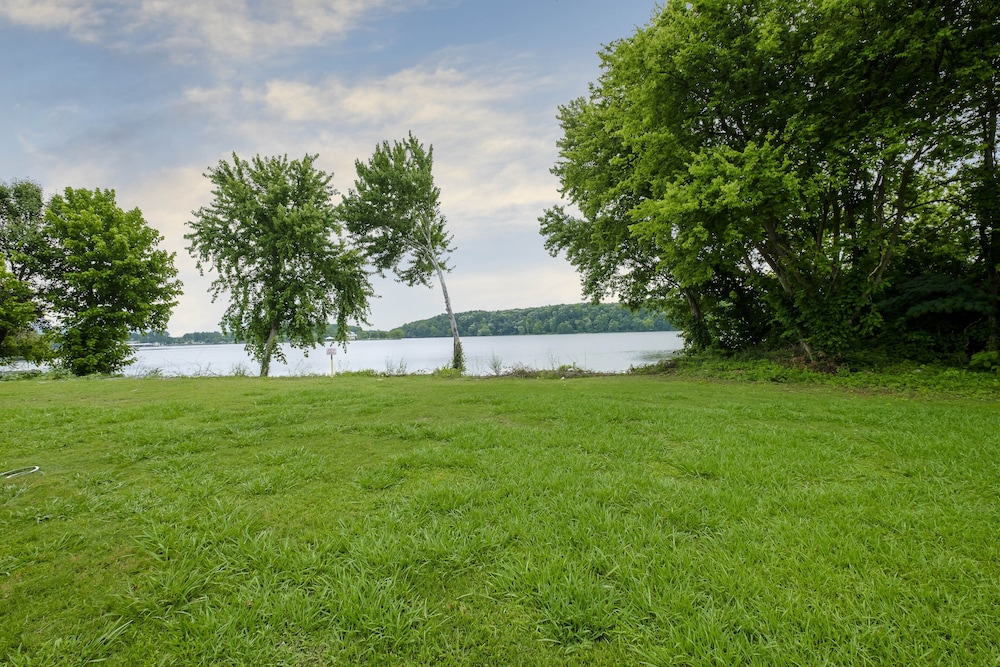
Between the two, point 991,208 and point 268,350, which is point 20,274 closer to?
point 268,350

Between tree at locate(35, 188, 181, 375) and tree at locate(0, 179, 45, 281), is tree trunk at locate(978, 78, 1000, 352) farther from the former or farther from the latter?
tree at locate(0, 179, 45, 281)

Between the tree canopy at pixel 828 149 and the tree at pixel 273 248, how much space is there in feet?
45.8

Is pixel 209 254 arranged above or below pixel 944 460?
above

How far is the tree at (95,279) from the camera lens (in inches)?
617

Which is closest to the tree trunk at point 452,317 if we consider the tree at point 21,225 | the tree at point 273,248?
the tree at point 273,248

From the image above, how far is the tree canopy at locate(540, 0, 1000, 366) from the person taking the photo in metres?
8.34

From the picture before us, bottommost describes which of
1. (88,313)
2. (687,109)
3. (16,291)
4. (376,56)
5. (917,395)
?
(917,395)

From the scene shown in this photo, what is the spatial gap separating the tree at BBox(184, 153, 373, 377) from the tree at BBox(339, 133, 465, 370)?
1.41m

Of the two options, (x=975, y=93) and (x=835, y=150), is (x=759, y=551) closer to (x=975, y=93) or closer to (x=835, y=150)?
(x=835, y=150)

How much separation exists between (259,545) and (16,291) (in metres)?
23.8

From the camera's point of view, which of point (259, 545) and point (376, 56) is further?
point (376, 56)

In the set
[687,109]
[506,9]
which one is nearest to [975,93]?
[687,109]

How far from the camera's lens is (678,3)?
958 cm

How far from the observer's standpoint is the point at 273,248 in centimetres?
1720
